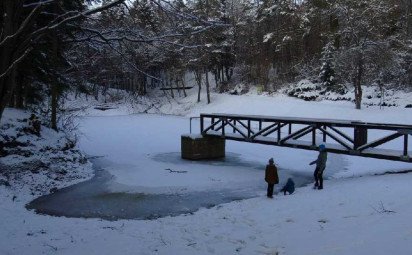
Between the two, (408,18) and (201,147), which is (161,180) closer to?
(201,147)

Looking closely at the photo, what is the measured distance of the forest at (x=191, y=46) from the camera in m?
4.43

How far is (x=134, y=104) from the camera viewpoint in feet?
15.7

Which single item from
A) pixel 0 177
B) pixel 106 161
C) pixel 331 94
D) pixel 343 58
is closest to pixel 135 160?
pixel 106 161

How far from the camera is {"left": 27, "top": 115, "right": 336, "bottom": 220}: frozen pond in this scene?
10180mm

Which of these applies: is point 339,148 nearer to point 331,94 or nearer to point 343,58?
point 343,58

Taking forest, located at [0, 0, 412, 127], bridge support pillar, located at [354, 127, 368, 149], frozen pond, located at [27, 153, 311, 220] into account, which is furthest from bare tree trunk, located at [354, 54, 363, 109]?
frozen pond, located at [27, 153, 311, 220]

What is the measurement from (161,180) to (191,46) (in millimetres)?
9385

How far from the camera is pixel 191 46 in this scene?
14.8 ft

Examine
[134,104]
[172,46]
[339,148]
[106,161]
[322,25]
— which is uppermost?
[322,25]

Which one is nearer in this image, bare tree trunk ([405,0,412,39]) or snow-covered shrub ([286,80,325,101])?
bare tree trunk ([405,0,412,39])

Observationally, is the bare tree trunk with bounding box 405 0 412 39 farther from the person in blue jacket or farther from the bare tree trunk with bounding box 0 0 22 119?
the bare tree trunk with bounding box 0 0 22 119

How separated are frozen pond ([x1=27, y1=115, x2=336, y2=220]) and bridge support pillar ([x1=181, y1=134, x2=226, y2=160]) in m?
0.61

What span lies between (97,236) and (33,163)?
21.7ft

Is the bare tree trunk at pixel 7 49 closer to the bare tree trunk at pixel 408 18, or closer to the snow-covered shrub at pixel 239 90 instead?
the bare tree trunk at pixel 408 18
